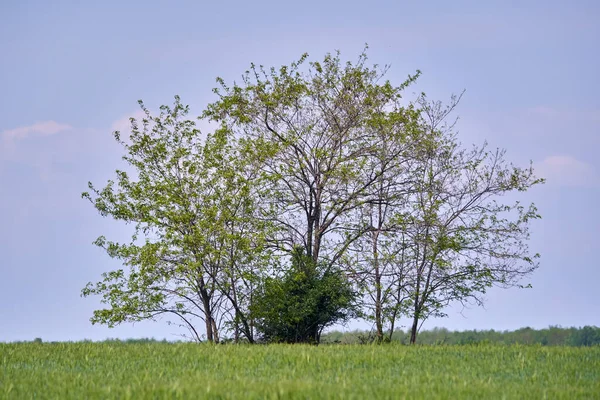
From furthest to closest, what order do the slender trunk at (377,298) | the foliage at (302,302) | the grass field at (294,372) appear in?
the slender trunk at (377,298)
the foliage at (302,302)
the grass field at (294,372)

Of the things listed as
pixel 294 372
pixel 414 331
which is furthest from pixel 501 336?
pixel 294 372

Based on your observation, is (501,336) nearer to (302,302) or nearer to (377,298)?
(377,298)

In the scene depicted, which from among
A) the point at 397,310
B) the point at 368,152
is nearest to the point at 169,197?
the point at 368,152

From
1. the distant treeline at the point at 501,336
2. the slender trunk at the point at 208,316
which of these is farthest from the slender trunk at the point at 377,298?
the slender trunk at the point at 208,316

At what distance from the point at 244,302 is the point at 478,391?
16.4 metres

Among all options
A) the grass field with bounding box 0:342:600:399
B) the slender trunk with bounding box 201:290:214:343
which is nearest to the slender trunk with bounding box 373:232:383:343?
the slender trunk with bounding box 201:290:214:343

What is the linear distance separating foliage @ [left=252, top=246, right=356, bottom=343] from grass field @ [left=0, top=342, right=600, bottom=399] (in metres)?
7.84

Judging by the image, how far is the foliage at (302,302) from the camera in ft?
81.3

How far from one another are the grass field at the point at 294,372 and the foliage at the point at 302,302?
7837 mm

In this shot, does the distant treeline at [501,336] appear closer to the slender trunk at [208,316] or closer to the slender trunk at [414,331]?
the slender trunk at [414,331]

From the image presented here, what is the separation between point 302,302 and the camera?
2495 centimetres

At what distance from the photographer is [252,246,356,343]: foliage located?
24.8 m

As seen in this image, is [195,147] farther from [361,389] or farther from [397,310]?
[361,389]

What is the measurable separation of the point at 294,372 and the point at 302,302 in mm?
12968
